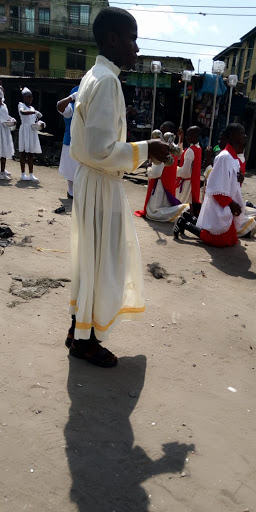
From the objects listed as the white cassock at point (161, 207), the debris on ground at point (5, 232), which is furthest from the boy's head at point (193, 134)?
the debris on ground at point (5, 232)

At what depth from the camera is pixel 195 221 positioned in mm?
6016

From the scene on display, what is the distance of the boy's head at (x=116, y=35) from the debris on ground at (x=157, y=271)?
7.69 feet

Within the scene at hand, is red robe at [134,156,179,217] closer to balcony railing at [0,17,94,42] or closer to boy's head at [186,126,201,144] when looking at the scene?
boy's head at [186,126,201,144]

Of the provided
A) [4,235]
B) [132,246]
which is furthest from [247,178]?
[132,246]

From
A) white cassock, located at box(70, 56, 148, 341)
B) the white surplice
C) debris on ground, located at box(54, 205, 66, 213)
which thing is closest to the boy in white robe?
white cassock, located at box(70, 56, 148, 341)

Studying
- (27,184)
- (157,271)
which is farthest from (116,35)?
(27,184)

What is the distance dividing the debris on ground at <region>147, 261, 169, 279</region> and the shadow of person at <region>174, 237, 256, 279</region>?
733 millimetres

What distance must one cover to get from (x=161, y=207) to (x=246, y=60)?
30.9 meters

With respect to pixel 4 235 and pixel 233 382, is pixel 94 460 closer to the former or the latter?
pixel 233 382

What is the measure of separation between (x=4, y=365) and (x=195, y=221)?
4053 millimetres

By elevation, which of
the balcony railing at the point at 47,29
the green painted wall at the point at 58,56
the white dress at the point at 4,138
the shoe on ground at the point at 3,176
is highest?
the balcony railing at the point at 47,29

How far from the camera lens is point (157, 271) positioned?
4363mm

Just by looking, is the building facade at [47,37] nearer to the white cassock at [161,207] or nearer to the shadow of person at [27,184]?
the shadow of person at [27,184]

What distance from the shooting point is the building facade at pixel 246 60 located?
1220 inches
